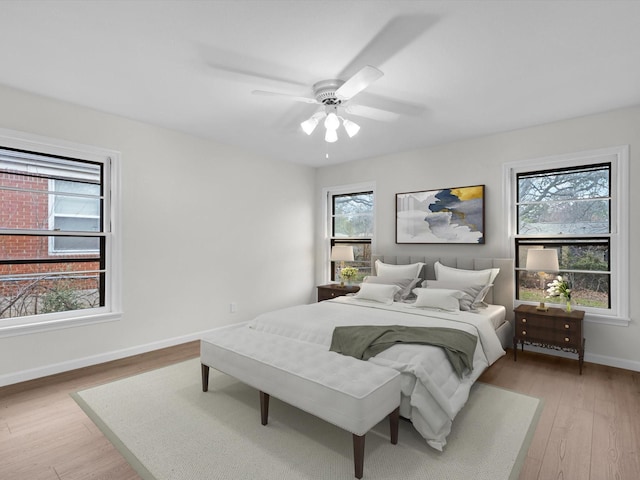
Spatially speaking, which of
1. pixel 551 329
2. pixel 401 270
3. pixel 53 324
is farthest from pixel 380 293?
pixel 53 324

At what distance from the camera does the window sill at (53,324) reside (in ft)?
10.3

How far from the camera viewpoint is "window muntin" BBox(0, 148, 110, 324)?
3.23m

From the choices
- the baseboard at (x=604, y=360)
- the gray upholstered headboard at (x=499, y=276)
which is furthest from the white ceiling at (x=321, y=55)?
the baseboard at (x=604, y=360)

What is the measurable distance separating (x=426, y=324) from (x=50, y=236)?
3650 millimetres

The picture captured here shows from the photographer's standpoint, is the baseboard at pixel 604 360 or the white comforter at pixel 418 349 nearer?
the white comforter at pixel 418 349

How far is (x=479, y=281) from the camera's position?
13.1 ft

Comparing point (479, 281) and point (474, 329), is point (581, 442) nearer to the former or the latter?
point (474, 329)

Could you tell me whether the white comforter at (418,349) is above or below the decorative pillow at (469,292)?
below

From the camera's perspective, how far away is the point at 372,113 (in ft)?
12.0

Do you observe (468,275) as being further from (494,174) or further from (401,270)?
(494,174)

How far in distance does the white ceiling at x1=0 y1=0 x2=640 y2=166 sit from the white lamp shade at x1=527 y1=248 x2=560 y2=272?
142 cm

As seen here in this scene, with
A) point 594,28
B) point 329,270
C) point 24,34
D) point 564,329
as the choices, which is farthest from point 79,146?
point 564,329

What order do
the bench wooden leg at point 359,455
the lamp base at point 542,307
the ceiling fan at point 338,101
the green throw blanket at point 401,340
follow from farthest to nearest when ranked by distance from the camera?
the lamp base at point 542,307, the green throw blanket at point 401,340, the ceiling fan at point 338,101, the bench wooden leg at point 359,455

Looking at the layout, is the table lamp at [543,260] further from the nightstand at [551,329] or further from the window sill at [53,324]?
the window sill at [53,324]
